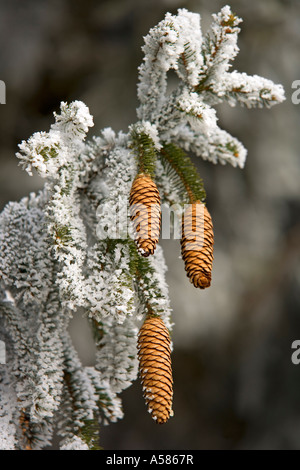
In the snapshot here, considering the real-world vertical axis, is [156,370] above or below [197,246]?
below

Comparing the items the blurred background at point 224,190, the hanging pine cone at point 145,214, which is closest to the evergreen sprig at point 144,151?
the hanging pine cone at point 145,214

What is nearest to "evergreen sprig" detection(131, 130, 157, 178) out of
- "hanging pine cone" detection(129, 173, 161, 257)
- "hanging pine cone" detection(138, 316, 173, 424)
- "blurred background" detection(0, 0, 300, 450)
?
"hanging pine cone" detection(129, 173, 161, 257)


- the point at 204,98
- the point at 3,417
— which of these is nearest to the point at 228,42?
the point at 204,98

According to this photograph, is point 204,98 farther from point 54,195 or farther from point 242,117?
point 242,117

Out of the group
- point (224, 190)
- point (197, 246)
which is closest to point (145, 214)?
point (197, 246)

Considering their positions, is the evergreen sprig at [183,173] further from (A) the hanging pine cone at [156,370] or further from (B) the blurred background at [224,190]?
(B) the blurred background at [224,190]

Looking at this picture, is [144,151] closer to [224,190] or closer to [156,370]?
[156,370]

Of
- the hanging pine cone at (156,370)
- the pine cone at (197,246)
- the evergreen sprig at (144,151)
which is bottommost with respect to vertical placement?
the hanging pine cone at (156,370)
